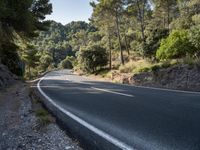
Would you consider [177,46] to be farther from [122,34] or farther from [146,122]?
[122,34]

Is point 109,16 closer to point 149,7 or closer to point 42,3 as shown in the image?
point 149,7

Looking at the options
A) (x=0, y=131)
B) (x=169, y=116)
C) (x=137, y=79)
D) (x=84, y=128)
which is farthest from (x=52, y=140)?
(x=137, y=79)

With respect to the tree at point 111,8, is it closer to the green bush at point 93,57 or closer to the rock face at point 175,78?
the green bush at point 93,57

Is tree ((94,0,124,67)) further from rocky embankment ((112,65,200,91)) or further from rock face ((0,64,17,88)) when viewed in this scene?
rocky embankment ((112,65,200,91))

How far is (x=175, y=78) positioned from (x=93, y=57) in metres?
27.0

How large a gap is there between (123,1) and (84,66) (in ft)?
40.2

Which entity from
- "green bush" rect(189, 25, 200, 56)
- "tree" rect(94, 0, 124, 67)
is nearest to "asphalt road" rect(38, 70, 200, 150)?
"green bush" rect(189, 25, 200, 56)

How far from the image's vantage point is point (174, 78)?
54.9 feet

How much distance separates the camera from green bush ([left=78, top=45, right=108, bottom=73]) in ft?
141

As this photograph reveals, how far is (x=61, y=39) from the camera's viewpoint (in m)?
163

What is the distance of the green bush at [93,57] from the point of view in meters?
42.9

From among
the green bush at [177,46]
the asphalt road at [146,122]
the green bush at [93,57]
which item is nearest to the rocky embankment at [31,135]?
the asphalt road at [146,122]

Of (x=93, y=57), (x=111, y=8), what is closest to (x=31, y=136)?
(x=111, y=8)

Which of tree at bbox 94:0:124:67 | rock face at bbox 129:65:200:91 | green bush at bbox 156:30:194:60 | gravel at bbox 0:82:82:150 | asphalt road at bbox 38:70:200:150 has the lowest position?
gravel at bbox 0:82:82:150
